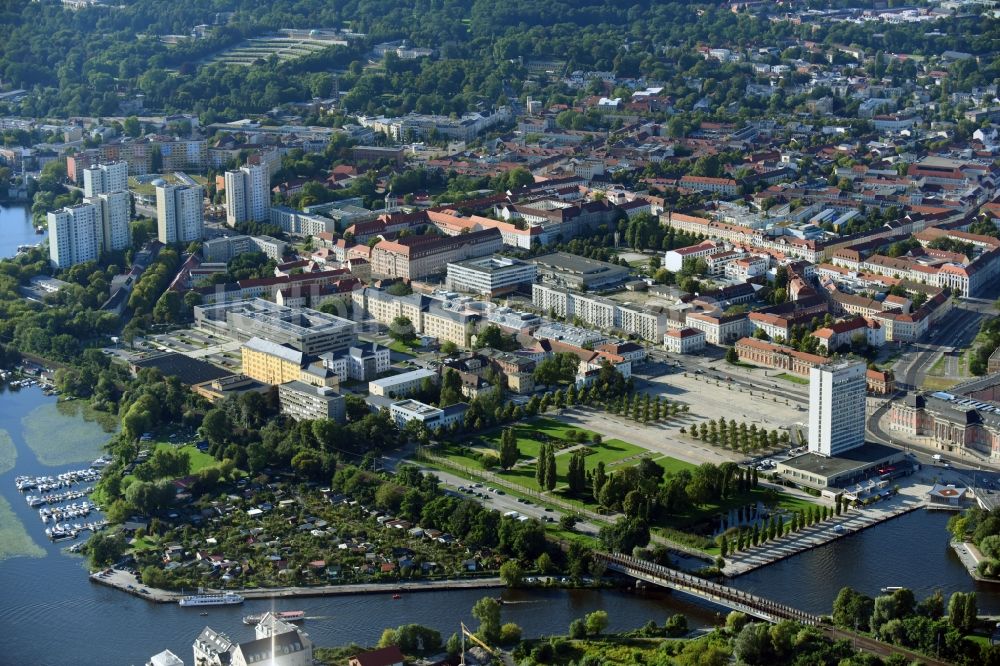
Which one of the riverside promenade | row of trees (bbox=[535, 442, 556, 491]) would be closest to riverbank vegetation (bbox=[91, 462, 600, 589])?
the riverside promenade

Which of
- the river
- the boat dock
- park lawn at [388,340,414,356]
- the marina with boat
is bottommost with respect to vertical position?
the river

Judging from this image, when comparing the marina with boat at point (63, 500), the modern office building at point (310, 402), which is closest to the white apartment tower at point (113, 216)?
the modern office building at point (310, 402)

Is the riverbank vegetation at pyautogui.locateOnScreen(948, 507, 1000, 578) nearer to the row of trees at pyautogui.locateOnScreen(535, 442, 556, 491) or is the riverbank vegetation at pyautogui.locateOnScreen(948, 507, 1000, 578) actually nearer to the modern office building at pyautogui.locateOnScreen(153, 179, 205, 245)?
the row of trees at pyautogui.locateOnScreen(535, 442, 556, 491)

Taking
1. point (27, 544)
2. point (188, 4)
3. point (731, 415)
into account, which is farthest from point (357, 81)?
point (27, 544)

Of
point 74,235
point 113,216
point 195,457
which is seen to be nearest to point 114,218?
point 113,216

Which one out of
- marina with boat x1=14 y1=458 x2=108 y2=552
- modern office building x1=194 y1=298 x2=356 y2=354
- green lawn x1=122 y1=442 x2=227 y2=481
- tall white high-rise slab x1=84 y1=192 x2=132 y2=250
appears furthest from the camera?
tall white high-rise slab x1=84 y1=192 x2=132 y2=250

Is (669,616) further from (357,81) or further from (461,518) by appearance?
(357,81)

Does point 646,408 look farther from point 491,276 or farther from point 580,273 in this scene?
point 580,273

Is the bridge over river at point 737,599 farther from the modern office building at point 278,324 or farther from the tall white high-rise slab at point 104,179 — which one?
the tall white high-rise slab at point 104,179
